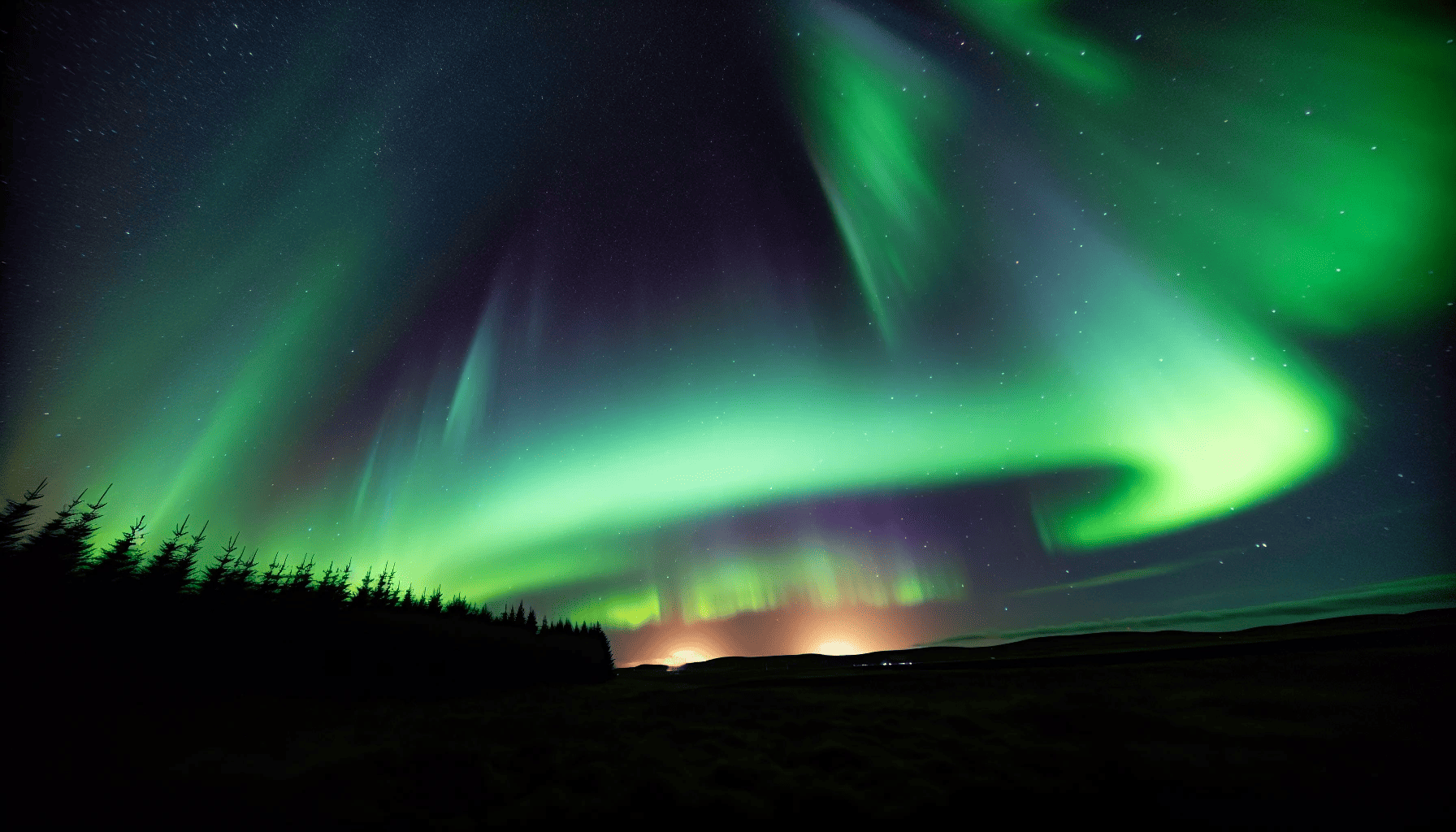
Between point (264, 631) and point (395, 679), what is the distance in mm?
9556

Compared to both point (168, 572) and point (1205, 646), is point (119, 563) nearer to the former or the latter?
point (168, 572)

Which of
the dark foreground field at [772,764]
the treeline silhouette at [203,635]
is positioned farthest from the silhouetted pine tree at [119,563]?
the dark foreground field at [772,764]

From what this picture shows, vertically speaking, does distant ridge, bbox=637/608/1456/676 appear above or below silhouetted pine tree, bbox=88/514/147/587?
below

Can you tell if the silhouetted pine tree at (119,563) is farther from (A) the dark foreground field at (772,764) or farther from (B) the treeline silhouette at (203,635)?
(A) the dark foreground field at (772,764)

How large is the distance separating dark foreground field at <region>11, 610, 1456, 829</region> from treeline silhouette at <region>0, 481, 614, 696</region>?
10.7 m

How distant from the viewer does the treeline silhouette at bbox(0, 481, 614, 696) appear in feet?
93.7

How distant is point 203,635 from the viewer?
30.4 metres

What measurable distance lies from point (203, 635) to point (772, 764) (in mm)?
40660

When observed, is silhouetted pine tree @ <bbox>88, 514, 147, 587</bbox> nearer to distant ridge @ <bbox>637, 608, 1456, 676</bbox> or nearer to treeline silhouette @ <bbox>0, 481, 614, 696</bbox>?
treeline silhouette @ <bbox>0, 481, 614, 696</bbox>

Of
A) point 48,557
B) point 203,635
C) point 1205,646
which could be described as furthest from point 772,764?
point 1205,646

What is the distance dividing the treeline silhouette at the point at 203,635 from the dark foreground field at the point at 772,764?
10659mm

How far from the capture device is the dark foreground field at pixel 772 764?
23.7 ft

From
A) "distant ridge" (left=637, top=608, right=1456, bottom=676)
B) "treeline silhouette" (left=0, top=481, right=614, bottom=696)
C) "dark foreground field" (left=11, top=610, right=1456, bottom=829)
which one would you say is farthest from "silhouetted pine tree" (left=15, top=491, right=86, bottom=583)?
"distant ridge" (left=637, top=608, right=1456, bottom=676)

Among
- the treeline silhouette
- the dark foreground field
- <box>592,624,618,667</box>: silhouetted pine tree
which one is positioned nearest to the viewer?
the dark foreground field
